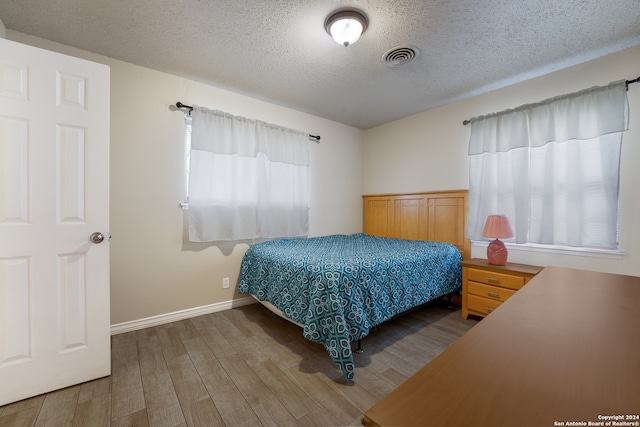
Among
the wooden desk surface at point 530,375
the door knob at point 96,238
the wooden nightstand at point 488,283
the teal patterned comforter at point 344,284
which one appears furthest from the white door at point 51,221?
the wooden nightstand at point 488,283

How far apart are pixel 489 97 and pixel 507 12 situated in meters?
1.32

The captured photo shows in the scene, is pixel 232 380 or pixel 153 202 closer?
pixel 232 380

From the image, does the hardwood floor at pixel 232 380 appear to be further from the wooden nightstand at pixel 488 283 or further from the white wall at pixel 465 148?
the white wall at pixel 465 148

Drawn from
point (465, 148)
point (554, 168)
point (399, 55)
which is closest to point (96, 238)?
point (399, 55)

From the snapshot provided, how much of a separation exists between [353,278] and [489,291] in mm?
1538

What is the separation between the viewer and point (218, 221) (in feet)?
8.94

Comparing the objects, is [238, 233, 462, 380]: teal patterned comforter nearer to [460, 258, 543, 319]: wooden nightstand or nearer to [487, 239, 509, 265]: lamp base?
[460, 258, 543, 319]: wooden nightstand

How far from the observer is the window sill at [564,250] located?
214 cm

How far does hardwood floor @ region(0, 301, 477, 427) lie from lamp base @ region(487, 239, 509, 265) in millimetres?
667

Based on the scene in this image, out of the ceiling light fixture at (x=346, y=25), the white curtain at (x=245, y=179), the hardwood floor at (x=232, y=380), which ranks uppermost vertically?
the ceiling light fixture at (x=346, y=25)

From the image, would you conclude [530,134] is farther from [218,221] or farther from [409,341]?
[218,221]

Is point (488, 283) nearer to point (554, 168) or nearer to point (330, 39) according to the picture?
point (554, 168)

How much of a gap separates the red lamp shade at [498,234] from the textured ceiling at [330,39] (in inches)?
56.4

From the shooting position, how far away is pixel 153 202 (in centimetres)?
246
